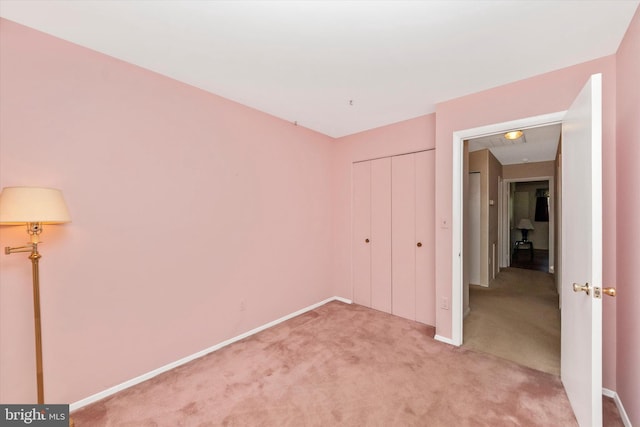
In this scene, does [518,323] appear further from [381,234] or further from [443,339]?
[381,234]

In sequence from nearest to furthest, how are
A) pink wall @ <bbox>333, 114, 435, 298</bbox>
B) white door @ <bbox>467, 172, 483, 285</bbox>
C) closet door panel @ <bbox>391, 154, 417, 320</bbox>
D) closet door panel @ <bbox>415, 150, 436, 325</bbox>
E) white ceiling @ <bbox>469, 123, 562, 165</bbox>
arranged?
closet door panel @ <bbox>415, 150, 436, 325</bbox>
closet door panel @ <bbox>391, 154, 417, 320</bbox>
pink wall @ <bbox>333, 114, 435, 298</bbox>
white ceiling @ <bbox>469, 123, 562, 165</bbox>
white door @ <bbox>467, 172, 483, 285</bbox>

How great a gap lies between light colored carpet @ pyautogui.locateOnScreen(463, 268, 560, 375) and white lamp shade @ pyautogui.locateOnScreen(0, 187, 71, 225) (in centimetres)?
341

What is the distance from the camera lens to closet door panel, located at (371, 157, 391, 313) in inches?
135

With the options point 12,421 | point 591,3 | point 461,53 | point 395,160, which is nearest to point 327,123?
point 395,160

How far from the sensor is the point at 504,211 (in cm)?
609

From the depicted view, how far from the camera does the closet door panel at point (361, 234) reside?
363 centimetres

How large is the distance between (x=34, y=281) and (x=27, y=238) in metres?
0.30

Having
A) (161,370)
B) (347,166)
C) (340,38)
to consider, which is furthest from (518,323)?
(161,370)

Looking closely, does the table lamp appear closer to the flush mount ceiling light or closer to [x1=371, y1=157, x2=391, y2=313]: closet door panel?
the flush mount ceiling light

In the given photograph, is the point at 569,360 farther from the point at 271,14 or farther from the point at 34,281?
the point at 34,281

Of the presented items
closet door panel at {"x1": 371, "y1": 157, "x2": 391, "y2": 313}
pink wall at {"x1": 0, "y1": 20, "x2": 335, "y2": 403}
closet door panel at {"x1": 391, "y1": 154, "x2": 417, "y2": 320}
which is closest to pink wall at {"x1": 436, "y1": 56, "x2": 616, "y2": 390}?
closet door panel at {"x1": 391, "y1": 154, "x2": 417, "y2": 320}

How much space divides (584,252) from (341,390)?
1.80 metres

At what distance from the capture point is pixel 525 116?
2217 millimetres

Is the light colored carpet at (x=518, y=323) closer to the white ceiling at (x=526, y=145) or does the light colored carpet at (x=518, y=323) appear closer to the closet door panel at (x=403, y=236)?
the closet door panel at (x=403, y=236)
